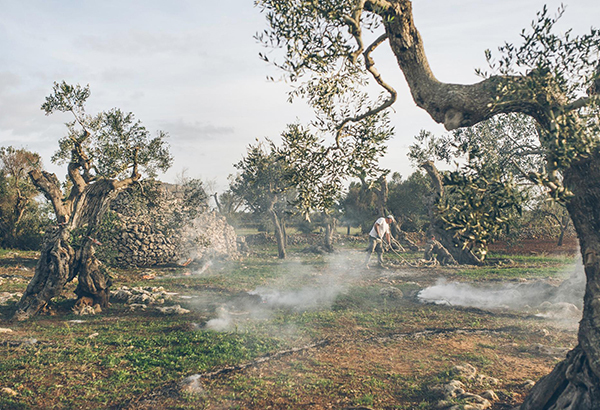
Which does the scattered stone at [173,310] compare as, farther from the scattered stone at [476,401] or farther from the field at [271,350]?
the scattered stone at [476,401]

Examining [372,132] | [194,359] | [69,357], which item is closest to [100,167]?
[69,357]

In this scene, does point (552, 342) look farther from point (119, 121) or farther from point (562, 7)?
point (119, 121)

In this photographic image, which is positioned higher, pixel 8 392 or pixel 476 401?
pixel 476 401

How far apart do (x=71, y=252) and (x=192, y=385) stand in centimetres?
737

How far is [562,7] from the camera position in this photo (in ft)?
18.0

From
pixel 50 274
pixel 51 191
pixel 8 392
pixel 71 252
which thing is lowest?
pixel 8 392

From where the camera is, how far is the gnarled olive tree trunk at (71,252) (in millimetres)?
11438

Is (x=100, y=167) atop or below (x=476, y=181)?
atop

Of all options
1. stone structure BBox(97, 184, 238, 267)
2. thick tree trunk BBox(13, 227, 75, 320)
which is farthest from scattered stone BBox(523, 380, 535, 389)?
stone structure BBox(97, 184, 238, 267)

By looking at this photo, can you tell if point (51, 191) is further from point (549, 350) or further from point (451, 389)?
point (549, 350)

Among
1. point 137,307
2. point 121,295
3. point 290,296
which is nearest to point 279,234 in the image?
point 290,296

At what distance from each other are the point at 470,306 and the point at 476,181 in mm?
8501

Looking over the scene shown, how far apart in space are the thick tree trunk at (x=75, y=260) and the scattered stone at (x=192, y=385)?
6.58 m

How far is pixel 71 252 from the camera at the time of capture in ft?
39.3
